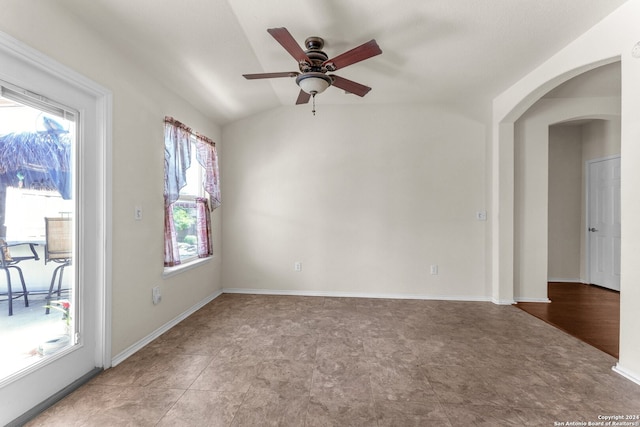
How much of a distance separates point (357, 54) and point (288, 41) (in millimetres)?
474

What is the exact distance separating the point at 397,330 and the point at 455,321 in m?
0.74

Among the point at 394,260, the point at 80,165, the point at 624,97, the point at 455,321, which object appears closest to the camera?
the point at 80,165

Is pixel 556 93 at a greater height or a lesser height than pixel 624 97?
greater

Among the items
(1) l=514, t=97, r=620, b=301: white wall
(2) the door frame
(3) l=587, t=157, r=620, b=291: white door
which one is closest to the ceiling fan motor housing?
(1) l=514, t=97, r=620, b=301: white wall

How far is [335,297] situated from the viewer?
3.87 m

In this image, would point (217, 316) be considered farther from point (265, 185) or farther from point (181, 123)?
point (181, 123)

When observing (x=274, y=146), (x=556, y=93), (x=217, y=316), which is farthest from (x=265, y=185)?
(x=556, y=93)

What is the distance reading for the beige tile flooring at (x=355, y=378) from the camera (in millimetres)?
1598

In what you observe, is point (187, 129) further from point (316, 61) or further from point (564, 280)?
point (564, 280)

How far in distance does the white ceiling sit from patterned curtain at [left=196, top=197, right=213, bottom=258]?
1.27 m

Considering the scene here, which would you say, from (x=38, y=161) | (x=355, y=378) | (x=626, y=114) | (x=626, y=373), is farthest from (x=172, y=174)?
(x=626, y=373)

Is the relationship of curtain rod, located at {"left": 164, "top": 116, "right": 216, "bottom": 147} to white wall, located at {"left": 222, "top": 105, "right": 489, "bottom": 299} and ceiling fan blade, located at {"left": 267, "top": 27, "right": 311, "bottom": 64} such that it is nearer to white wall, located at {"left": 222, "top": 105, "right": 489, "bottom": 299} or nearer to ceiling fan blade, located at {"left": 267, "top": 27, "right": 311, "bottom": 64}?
white wall, located at {"left": 222, "top": 105, "right": 489, "bottom": 299}

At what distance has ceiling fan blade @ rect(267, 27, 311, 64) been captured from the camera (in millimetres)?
1696

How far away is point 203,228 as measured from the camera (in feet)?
11.6
